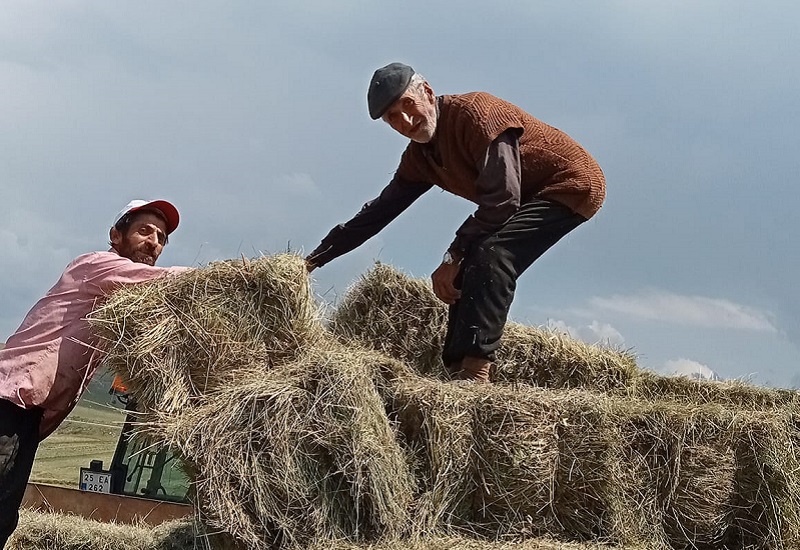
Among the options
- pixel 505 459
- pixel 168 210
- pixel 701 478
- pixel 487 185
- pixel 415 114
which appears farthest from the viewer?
pixel 168 210

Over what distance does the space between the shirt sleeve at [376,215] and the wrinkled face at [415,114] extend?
456mm

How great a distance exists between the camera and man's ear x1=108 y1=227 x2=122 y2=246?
2914mm

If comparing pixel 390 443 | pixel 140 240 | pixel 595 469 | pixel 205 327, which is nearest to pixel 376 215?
pixel 140 240

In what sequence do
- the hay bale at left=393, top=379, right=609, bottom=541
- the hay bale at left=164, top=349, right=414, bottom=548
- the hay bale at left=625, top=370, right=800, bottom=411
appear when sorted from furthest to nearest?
the hay bale at left=625, top=370, right=800, bottom=411, the hay bale at left=393, top=379, right=609, bottom=541, the hay bale at left=164, top=349, right=414, bottom=548

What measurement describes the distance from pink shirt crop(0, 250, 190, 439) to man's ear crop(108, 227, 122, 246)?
0.20 metres

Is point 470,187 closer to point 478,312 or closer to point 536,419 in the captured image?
point 478,312

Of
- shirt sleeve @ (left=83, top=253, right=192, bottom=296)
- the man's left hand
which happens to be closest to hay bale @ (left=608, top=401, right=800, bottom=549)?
the man's left hand

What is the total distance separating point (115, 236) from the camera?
292 cm

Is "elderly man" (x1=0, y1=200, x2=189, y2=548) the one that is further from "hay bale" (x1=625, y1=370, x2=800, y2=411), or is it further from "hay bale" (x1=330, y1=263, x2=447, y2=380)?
"hay bale" (x1=625, y1=370, x2=800, y2=411)

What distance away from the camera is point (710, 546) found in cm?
264

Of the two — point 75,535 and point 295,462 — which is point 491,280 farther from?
point 75,535

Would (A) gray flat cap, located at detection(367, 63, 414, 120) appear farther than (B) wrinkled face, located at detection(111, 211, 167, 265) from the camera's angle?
No

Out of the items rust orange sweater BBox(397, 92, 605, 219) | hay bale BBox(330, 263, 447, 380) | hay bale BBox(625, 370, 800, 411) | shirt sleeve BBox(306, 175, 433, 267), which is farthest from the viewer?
hay bale BBox(625, 370, 800, 411)

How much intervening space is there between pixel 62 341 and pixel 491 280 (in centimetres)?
143
